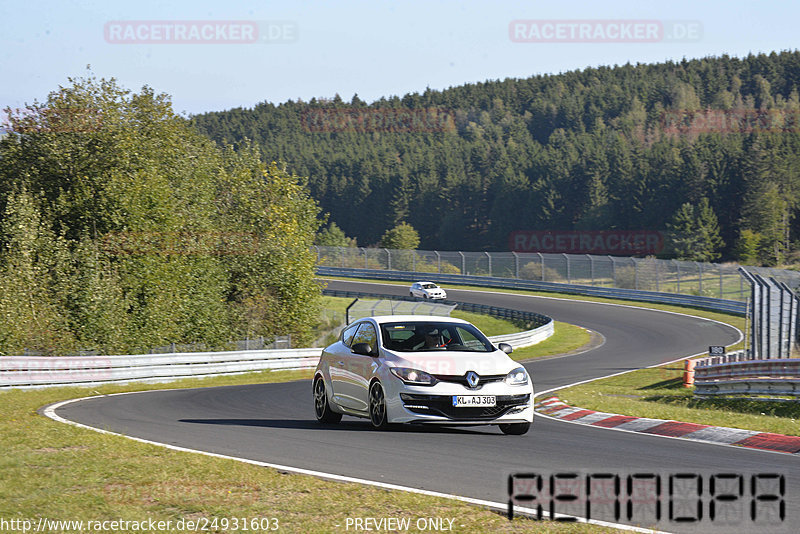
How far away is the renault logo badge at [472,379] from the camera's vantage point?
35.7 feet

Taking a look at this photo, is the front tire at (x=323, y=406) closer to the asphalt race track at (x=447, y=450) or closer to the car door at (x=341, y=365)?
the asphalt race track at (x=447, y=450)

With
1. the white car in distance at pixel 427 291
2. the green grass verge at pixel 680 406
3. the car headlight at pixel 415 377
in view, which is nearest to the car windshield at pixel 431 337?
the car headlight at pixel 415 377

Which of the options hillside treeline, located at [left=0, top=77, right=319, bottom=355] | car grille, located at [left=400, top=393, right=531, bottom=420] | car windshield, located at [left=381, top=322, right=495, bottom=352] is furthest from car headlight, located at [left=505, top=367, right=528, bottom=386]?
hillside treeline, located at [left=0, top=77, right=319, bottom=355]

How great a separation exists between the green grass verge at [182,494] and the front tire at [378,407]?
2692 mm

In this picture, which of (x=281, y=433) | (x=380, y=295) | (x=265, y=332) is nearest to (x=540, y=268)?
(x=380, y=295)

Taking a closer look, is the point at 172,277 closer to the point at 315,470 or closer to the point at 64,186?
the point at 64,186

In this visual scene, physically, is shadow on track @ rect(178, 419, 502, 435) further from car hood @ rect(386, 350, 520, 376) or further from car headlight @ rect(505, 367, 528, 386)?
car hood @ rect(386, 350, 520, 376)

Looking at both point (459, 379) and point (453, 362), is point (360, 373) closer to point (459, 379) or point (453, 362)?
point (453, 362)

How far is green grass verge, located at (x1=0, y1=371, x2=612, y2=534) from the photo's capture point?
6.40m

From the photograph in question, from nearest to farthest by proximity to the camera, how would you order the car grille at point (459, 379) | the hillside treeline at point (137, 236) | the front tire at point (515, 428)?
the car grille at point (459, 379) → the front tire at point (515, 428) → the hillside treeline at point (137, 236)

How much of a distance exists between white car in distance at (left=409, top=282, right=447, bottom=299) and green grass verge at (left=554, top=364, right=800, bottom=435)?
36405 millimetres

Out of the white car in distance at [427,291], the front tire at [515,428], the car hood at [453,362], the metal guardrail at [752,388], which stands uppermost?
the car hood at [453,362]

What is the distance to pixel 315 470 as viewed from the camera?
859 cm

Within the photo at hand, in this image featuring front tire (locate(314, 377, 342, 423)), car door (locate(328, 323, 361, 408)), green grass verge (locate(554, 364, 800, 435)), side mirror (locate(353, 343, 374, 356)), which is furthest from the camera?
green grass verge (locate(554, 364, 800, 435))
